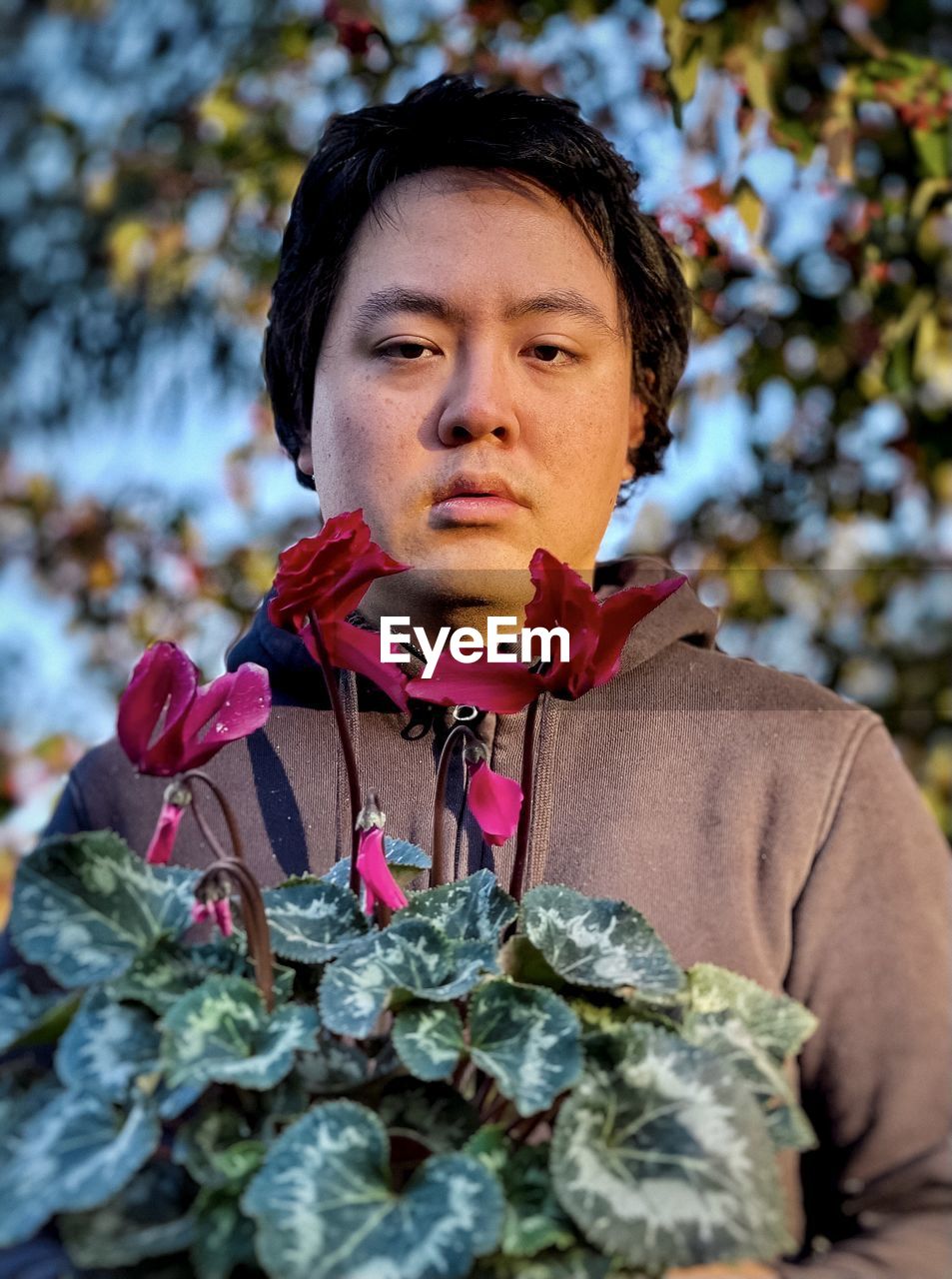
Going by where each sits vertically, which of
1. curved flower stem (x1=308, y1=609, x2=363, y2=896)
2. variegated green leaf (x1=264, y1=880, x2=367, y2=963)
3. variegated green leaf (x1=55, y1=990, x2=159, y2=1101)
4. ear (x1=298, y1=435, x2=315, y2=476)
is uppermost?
ear (x1=298, y1=435, x2=315, y2=476)

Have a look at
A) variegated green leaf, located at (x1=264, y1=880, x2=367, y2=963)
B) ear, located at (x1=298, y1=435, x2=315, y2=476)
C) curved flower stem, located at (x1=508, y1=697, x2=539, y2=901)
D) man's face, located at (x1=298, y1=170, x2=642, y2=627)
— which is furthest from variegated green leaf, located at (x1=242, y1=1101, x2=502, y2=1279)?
→ ear, located at (x1=298, y1=435, x2=315, y2=476)

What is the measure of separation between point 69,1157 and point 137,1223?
5 cm

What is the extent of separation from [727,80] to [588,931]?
1.53m

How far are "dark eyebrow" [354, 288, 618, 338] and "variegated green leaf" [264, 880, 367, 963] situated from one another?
50cm

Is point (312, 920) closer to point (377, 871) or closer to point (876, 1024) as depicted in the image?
point (377, 871)

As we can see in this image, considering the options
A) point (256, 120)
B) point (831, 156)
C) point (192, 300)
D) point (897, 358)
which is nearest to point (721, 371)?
point (897, 358)

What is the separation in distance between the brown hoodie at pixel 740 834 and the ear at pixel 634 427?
191mm

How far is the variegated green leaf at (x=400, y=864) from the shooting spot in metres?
0.89

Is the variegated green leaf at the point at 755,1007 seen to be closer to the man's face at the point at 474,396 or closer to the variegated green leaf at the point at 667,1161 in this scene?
the variegated green leaf at the point at 667,1161

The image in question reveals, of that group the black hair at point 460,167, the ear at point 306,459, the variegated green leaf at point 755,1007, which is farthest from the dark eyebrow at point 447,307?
the variegated green leaf at point 755,1007

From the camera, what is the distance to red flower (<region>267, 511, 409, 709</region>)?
2.77 feet

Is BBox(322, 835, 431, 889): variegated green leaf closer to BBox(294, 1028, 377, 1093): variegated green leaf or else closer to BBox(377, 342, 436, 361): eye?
BBox(294, 1028, 377, 1093): variegated green leaf

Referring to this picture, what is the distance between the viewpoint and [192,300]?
10.5ft

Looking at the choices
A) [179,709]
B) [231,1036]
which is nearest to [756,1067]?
[231,1036]
